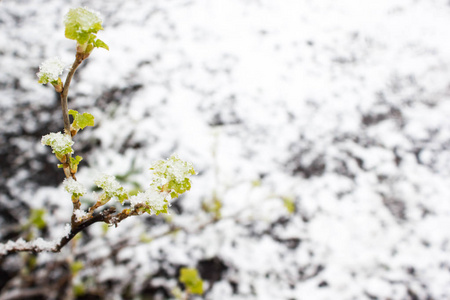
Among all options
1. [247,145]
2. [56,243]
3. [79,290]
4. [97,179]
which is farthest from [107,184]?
[247,145]

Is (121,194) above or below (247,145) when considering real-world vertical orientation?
above

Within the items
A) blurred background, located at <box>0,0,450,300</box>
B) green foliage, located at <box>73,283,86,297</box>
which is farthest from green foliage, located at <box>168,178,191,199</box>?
green foliage, located at <box>73,283,86,297</box>

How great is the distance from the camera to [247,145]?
55.1 inches

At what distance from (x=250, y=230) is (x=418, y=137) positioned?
932 millimetres

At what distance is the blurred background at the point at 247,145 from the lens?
1145 millimetres

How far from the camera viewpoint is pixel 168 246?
1185 millimetres

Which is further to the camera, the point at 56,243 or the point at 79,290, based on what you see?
the point at 79,290

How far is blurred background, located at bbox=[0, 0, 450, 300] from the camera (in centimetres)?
114

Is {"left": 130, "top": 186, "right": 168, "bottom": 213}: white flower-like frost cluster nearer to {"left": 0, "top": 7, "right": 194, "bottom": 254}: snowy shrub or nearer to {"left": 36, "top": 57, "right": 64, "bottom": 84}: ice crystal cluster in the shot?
{"left": 0, "top": 7, "right": 194, "bottom": 254}: snowy shrub

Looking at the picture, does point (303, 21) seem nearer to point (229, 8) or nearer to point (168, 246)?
point (229, 8)

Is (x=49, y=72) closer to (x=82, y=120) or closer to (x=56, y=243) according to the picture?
(x=82, y=120)

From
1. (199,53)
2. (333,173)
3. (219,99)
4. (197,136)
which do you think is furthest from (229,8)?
(333,173)

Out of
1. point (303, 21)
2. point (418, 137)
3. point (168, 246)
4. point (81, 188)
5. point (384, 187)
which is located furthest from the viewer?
point (303, 21)

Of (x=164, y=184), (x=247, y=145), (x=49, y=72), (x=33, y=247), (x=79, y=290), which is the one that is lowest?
(x=79, y=290)
